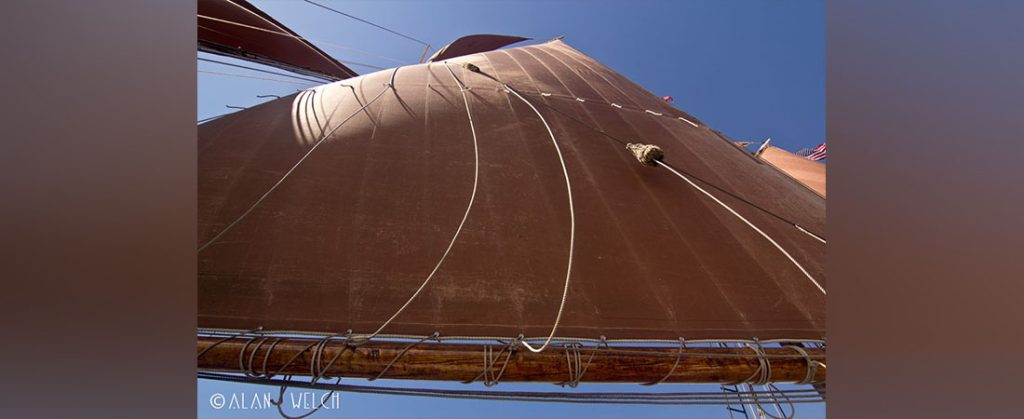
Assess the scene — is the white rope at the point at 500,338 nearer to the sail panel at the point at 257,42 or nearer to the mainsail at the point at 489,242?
the mainsail at the point at 489,242

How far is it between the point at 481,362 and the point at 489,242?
0.57 metres

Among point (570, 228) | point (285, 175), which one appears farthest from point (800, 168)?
point (285, 175)

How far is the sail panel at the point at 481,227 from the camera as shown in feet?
4.82

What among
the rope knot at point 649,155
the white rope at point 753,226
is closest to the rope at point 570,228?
the rope knot at point 649,155

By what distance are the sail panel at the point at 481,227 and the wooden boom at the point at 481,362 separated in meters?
0.11
